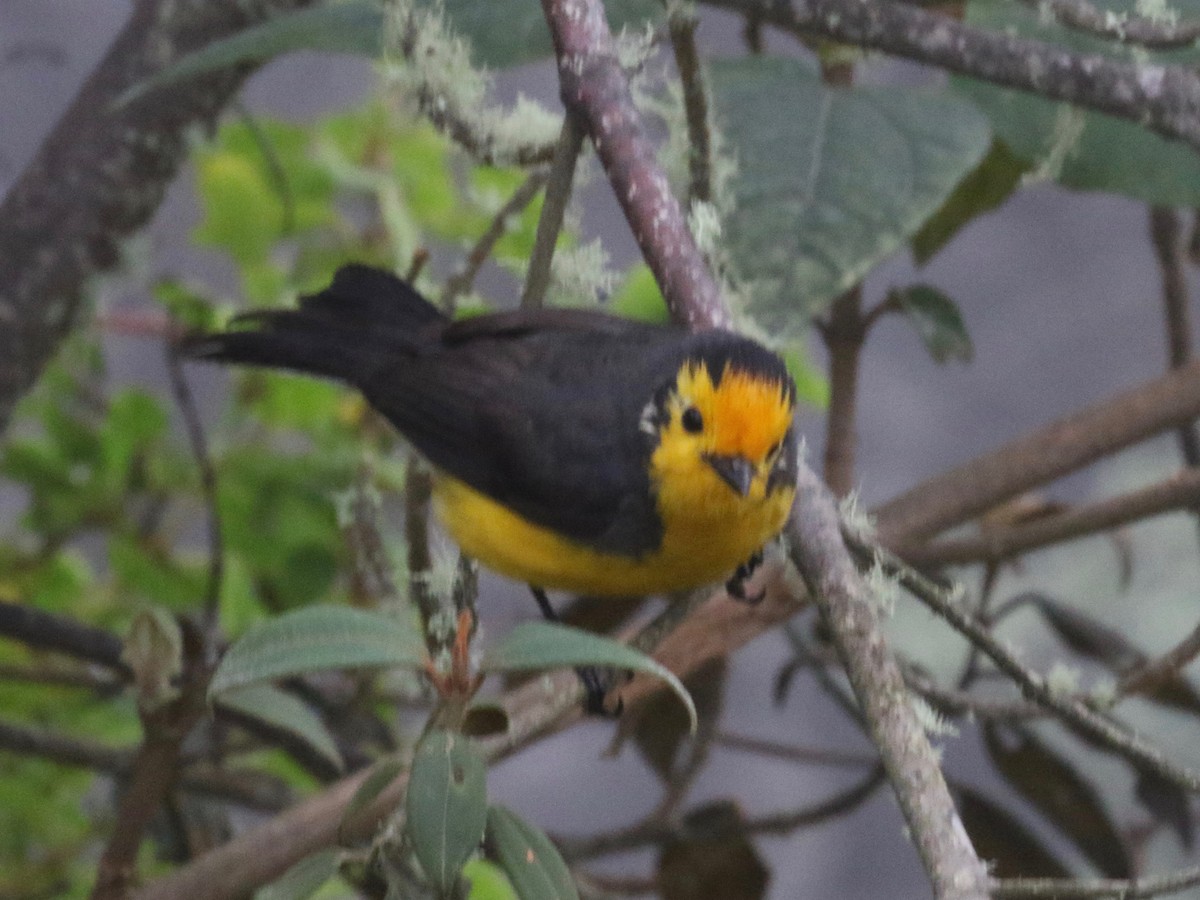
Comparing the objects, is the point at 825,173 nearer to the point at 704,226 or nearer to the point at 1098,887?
the point at 704,226

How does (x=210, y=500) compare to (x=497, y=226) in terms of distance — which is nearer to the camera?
(x=497, y=226)

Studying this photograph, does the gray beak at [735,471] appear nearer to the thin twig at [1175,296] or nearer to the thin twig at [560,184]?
the thin twig at [560,184]

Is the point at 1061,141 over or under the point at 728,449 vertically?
over

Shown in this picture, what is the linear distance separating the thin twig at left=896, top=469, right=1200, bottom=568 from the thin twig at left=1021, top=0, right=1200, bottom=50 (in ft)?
1.35

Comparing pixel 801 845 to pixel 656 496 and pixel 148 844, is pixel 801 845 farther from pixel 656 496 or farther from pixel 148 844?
pixel 656 496

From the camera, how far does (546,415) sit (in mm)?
1121

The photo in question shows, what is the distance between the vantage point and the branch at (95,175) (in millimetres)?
1383

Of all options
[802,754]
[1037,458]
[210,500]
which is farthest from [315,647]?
[802,754]

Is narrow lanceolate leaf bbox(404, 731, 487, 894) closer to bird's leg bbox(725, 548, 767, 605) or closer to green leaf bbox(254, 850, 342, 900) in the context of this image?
green leaf bbox(254, 850, 342, 900)

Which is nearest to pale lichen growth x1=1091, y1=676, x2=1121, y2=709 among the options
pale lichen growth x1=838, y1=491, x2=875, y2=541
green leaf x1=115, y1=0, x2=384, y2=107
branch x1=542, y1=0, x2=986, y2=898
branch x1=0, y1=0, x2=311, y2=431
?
pale lichen growth x1=838, y1=491, x2=875, y2=541

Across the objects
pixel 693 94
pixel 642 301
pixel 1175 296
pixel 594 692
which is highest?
pixel 642 301

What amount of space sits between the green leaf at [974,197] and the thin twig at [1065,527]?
266 millimetres

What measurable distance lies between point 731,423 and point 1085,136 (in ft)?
1.31

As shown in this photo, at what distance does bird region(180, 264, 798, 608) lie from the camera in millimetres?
968
